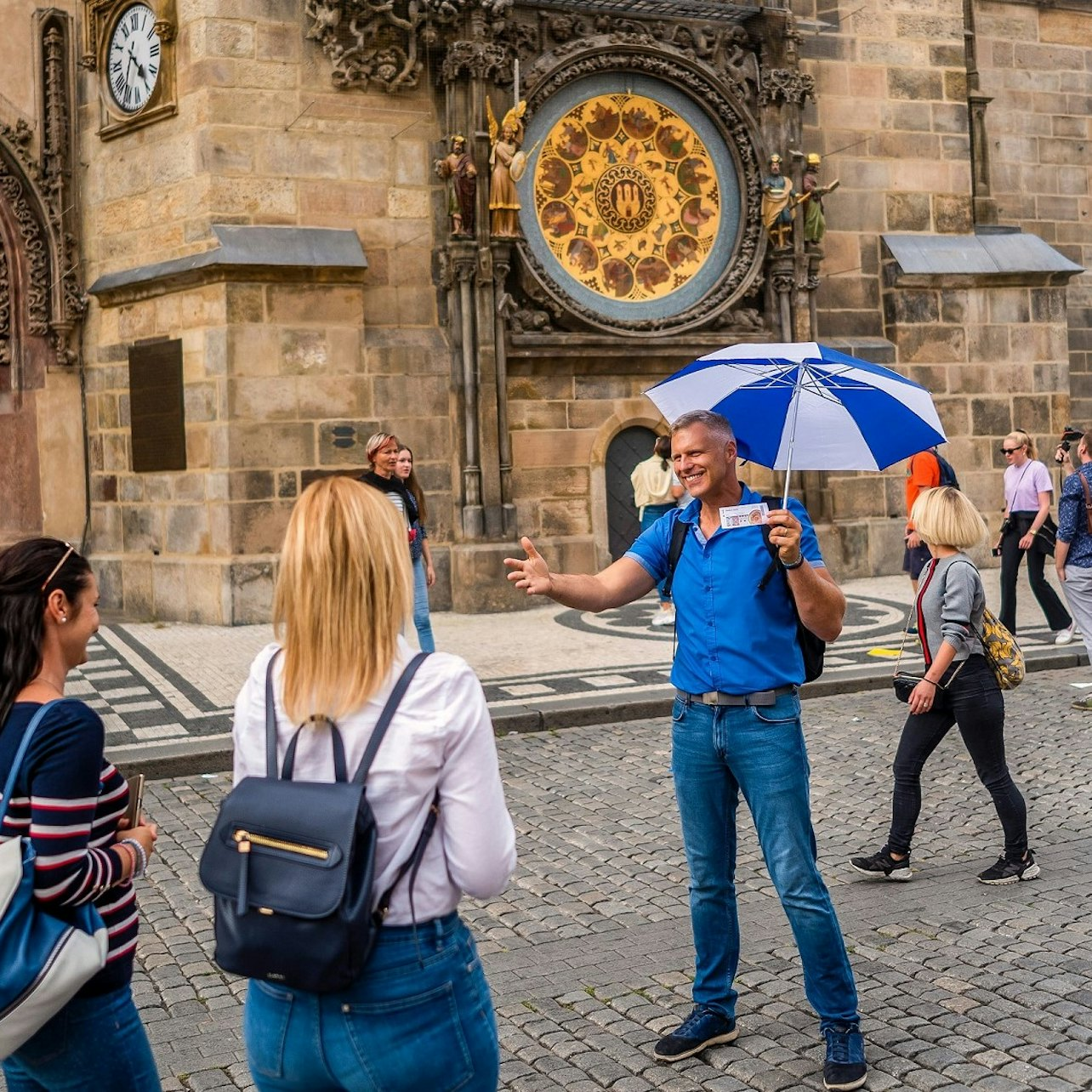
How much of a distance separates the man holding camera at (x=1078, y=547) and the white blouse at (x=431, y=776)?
7.41 meters

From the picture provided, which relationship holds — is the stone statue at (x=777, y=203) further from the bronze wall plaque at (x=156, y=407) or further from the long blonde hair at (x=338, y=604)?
the long blonde hair at (x=338, y=604)

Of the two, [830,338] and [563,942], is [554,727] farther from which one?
[830,338]

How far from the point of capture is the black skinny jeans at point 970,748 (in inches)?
234

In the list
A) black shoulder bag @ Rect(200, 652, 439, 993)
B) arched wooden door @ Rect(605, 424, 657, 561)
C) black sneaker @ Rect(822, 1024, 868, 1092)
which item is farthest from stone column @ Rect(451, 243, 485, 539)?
black shoulder bag @ Rect(200, 652, 439, 993)

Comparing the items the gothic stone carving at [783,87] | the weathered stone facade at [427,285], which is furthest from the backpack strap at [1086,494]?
the gothic stone carving at [783,87]

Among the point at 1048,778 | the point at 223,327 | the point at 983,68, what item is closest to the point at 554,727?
the point at 1048,778

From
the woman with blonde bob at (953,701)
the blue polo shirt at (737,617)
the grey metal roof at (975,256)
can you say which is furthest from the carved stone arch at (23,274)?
the blue polo shirt at (737,617)

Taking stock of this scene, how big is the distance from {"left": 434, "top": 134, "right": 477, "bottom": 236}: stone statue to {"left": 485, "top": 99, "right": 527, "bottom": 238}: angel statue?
203 mm

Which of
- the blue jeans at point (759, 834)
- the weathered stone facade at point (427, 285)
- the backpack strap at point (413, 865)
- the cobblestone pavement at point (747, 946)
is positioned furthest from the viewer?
the weathered stone facade at point (427, 285)

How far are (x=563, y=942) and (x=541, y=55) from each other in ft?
39.1

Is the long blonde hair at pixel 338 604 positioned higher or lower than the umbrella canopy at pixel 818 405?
lower

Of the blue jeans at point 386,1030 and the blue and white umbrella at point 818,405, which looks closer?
the blue jeans at point 386,1030

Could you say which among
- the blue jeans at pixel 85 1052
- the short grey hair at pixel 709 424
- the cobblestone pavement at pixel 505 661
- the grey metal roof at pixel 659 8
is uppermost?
the grey metal roof at pixel 659 8

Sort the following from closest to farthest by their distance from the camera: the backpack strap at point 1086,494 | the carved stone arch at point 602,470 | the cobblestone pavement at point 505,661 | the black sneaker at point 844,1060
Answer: the black sneaker at point 844,1060 < the backpack strap at point 1086,494 < the cobblestone pavement at point 505,661 < the carved stone arch at point 602,470
